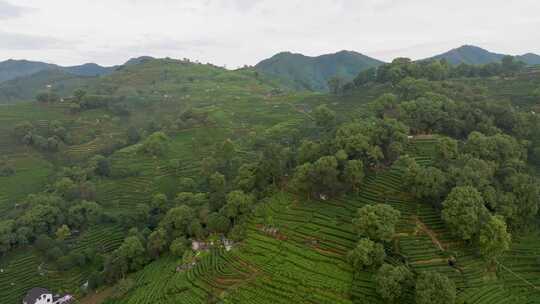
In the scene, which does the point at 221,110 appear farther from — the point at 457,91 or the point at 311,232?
the point at 311,232

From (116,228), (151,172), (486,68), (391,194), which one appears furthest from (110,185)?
(486,68)

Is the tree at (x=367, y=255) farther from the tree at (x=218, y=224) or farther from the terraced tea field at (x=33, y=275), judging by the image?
the terraced tea field at (x=33, y=275)

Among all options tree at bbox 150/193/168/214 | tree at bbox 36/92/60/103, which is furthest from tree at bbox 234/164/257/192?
tree at bbox 36/92/60/103

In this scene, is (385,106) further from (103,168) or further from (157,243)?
(103,168)

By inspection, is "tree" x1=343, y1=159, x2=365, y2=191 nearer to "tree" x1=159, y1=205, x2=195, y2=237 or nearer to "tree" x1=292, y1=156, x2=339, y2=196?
"tree" x1=292, y1=156, x2=339, y2=196

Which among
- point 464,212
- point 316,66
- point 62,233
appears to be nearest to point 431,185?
point 464,212

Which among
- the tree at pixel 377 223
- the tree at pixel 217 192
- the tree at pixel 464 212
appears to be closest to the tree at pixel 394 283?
the tree at pixel 377 223
